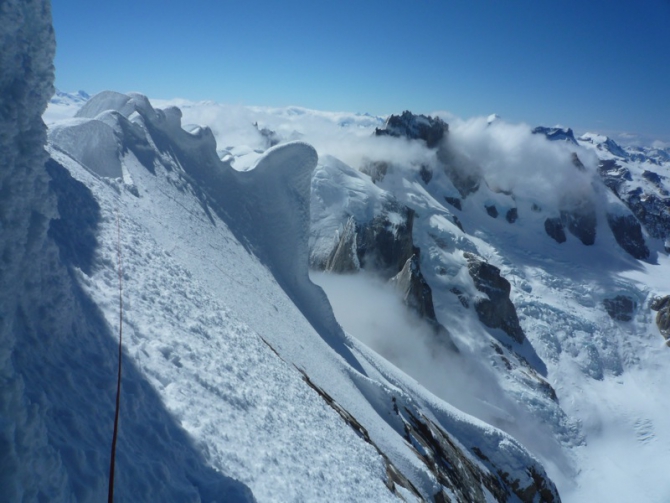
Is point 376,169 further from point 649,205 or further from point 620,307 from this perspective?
Answer: point 649,205

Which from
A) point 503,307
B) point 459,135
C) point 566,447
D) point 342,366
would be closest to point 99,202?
point 342,366

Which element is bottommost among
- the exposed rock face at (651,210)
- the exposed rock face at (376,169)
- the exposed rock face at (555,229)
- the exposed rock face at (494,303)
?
the exposed rock face at (494,303)

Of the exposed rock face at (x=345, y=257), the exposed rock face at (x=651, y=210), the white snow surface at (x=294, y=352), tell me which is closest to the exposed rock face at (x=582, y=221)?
the exposed rock face at (x=651, y=210)

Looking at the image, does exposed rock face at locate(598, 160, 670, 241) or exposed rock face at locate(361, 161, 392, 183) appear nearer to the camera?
exposed rock face at locate(361, 161, 392, 183)

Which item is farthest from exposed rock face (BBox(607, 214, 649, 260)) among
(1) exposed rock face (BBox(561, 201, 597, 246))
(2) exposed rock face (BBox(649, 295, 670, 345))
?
(2) exposed rock face (BBox(649, 295, 670, 345))

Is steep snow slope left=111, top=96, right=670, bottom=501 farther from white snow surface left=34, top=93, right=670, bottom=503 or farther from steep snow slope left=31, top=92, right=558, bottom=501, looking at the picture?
steep snow slope left=31, top=92, right=558, bottom=501

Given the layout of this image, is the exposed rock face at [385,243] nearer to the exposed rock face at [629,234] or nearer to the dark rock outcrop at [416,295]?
the dark rock outcrop at [416,295]
